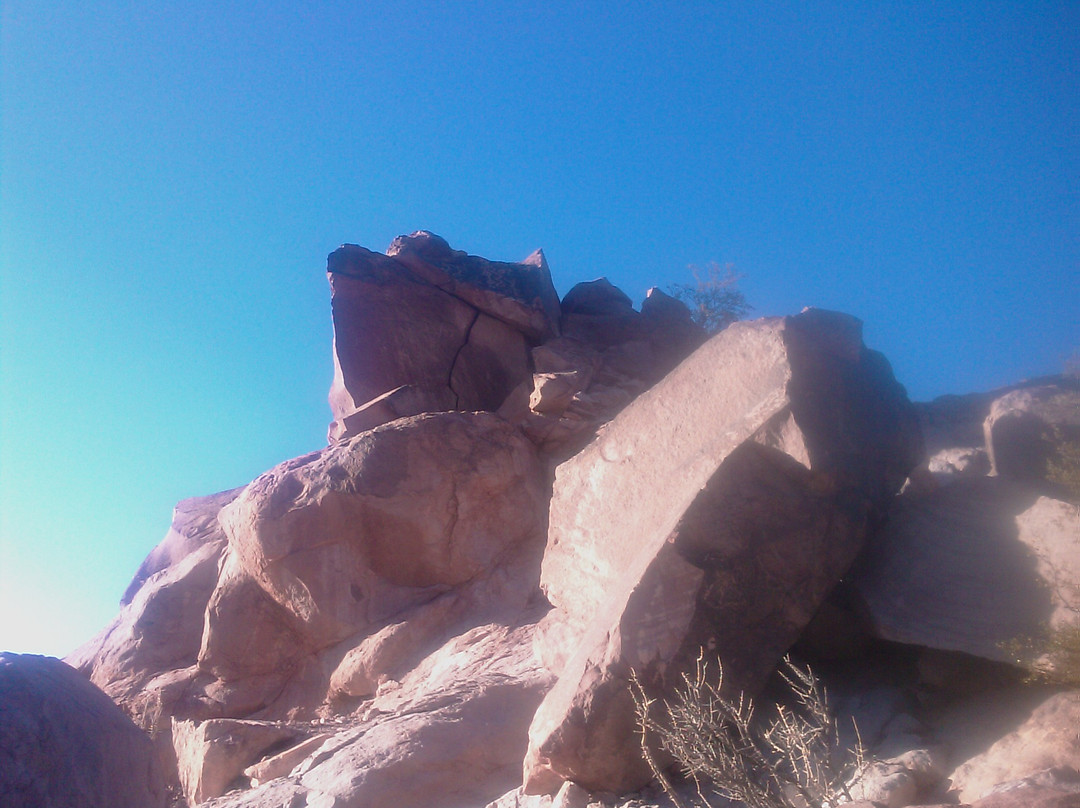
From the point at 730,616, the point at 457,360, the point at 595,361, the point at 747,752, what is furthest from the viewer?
the point at 457,360

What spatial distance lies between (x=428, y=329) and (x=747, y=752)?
11.6 meters

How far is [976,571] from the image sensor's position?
12.2 feet

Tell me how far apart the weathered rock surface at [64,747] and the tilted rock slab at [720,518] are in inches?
70.4

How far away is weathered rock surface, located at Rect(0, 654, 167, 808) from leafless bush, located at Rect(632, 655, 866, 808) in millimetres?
2162

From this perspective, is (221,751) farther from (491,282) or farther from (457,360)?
(491,282)

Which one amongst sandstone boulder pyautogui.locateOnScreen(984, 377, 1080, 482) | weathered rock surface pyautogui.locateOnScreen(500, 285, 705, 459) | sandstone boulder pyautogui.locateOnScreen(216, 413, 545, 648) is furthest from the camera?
weathered rock surface pyautogui.locateOnScreen(500, 285, 705, 459)

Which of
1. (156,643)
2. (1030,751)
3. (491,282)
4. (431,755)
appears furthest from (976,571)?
(491,282)

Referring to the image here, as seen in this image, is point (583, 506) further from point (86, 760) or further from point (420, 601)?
point (420, 601)

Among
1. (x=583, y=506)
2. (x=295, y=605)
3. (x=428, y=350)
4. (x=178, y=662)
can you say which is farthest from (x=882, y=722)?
(x=428, y=350)

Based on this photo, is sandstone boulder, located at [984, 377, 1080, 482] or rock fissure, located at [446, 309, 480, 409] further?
rock fissure, located at [446, 309, 480, 409]

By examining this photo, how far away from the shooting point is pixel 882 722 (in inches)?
139

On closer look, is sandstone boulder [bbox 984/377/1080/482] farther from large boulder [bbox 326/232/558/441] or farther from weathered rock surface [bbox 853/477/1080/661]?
large boulder [bbox 326/232/558/441]

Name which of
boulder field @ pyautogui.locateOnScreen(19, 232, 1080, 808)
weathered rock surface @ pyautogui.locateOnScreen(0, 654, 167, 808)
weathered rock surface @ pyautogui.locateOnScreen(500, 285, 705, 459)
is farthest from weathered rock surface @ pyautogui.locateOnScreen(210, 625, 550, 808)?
weathered rock surface @ pyautogui.locateOnScreen(500, 285, 705, 459)

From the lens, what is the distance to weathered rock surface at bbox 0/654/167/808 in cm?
254
